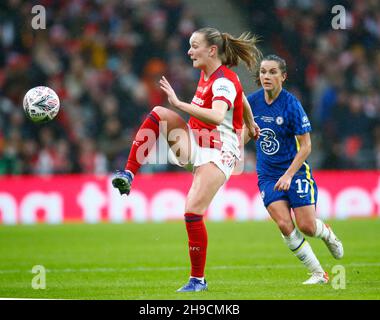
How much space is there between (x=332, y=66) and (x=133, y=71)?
4.58 meters

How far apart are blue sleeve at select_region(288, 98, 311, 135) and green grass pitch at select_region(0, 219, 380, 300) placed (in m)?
1.46

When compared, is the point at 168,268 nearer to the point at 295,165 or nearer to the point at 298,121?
the point at 295,165

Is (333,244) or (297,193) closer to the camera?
(297,193)

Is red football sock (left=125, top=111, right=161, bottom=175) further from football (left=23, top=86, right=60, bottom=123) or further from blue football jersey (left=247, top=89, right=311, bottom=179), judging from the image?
blue football jersey (left=247, top=89, right=311, bottom=179)

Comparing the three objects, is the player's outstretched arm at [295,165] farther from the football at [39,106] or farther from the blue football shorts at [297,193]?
the football at [39,106]

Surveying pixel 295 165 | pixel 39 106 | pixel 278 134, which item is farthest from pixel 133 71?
pixel 295 165

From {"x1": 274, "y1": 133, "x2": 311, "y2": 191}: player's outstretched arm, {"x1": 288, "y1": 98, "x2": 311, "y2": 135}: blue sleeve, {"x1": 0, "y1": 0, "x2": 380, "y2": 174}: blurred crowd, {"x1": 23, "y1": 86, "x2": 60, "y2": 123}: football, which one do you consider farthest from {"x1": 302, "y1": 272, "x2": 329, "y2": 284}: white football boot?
{"x1": 0, "y1": 0, "x2": 380, "y2": 174}: blurred crowd

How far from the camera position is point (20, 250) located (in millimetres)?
12336

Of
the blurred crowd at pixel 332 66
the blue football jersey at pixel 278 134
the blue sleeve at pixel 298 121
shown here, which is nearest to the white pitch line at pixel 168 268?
the blue football jersey at pixel 278 134

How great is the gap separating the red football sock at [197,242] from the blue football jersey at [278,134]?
1253mm

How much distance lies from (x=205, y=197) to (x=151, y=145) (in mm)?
689

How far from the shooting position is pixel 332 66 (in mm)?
19594

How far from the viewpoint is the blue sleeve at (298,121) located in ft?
26.9
